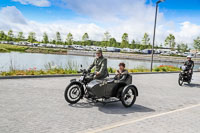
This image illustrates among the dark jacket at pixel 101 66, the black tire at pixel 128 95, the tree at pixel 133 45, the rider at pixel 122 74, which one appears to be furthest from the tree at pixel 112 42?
the black tire at pixel 128 95

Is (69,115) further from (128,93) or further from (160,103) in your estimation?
(160,103)

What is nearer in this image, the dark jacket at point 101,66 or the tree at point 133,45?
the dark jacket at point 101,66

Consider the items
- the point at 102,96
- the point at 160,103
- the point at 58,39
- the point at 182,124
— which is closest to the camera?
the point at 182,124

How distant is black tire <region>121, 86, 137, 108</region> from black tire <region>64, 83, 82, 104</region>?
4.36 ft

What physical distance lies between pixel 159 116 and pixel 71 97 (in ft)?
8.62

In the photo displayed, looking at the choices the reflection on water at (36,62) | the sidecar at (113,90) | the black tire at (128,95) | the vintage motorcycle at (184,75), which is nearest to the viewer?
the sidecar at (113,90)

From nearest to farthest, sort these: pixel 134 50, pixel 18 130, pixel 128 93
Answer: pixel 18 130
pixel 128 93
pixel 134 50

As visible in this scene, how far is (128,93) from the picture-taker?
6.27 metres

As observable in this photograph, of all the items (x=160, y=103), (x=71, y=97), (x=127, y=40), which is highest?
(x=127, y=40)

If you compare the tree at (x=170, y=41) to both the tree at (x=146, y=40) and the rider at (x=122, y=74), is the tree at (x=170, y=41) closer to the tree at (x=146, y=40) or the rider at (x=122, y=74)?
the tree at (x=146, y=40)

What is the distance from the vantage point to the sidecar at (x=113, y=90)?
18.7 ft

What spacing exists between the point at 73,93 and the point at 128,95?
5.63 feet

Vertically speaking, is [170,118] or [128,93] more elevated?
[128,93]

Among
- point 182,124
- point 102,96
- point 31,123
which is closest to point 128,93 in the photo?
point 102,96
